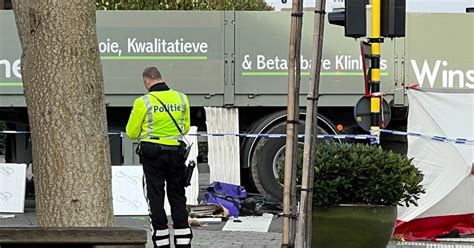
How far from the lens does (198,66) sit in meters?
13.3

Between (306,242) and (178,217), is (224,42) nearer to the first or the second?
(178,217)

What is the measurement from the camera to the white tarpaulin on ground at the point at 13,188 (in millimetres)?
13203

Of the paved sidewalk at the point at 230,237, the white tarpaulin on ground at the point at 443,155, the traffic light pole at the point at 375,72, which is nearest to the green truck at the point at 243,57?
the paved sidewalk at the point at 230,237

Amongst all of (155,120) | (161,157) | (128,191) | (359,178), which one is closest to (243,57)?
(128,191)

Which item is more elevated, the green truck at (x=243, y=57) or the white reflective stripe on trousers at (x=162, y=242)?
the green truck at (x=243, y=57)

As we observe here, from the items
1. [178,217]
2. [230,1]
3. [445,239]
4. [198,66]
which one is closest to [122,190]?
[198,66]

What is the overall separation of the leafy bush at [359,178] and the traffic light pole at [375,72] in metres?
1.30

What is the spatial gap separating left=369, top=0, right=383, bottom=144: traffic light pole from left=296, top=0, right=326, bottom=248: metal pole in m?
3.83

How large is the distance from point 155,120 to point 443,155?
3.33 metres

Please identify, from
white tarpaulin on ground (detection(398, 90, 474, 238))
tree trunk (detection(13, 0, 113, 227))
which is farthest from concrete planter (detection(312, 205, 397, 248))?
tree trunk (detection(13, 0, 113, 227))

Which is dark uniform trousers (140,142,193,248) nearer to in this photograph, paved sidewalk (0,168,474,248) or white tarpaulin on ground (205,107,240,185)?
paved sidewalk (0,168,474,248)

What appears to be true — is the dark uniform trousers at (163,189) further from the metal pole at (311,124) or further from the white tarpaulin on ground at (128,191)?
the metal pole at (311,124)

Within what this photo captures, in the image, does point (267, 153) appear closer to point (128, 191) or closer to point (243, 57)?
point (243, 57)

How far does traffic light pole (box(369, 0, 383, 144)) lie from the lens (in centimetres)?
976
